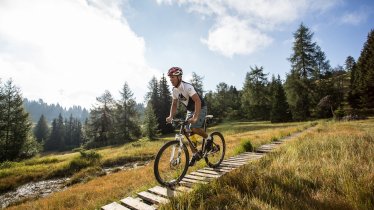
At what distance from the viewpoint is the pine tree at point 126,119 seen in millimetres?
55094

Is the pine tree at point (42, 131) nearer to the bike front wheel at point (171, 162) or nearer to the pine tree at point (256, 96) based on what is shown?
the pine tree at point (256, 96)

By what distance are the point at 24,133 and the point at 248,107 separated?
185ft

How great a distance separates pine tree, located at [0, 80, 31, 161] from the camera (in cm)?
3872

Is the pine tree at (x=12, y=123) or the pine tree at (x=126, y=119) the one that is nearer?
the pine tree at (x=12, y=123)

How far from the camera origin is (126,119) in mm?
56344

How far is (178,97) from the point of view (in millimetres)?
6477

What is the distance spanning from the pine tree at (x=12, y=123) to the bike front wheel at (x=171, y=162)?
42317 mm

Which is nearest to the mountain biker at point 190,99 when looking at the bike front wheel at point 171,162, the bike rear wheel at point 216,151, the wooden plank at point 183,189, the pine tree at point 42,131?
the bike front wheel at point 171,162

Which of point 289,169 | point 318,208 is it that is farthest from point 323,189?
point 289,169

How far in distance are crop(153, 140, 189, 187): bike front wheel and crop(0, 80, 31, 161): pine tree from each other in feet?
139

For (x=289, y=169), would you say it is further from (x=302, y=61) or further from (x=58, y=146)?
(x=58, y=146)

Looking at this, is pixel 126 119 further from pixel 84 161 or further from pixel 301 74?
pixel 301 74

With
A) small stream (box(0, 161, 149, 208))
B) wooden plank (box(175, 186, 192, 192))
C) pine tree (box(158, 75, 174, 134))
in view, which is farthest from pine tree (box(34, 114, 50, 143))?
wooden plank (box(175, 186, 192, 192))

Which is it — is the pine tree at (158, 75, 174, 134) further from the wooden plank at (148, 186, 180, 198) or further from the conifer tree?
the wooden plank at (148, 186, 180, 198)
